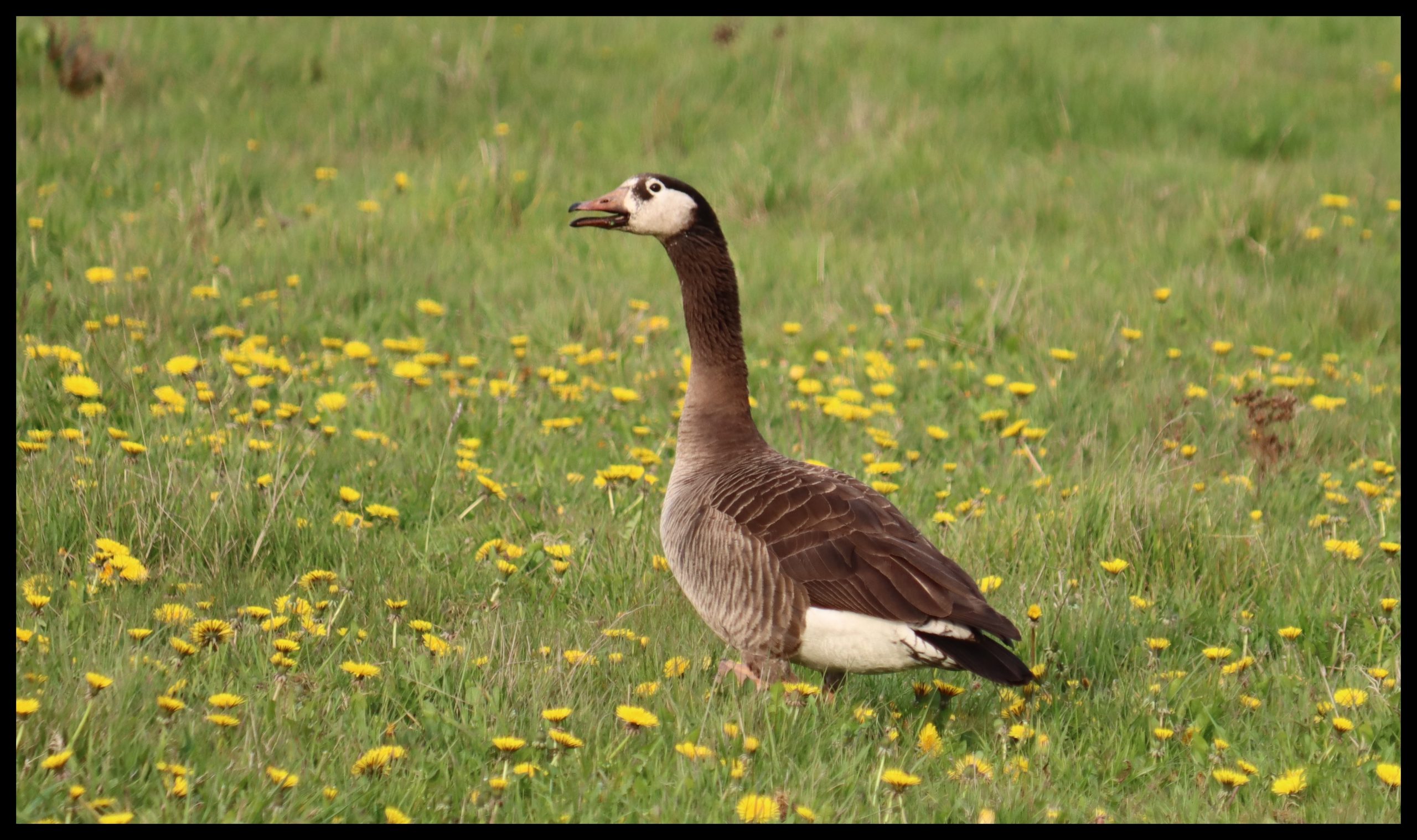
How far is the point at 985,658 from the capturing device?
369 centimetres

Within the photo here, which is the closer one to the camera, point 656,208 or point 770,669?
point 770,669

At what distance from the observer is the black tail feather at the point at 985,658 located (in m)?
3.62

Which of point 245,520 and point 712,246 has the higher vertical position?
point 712,246

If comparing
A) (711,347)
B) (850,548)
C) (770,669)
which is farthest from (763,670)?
(711,347)

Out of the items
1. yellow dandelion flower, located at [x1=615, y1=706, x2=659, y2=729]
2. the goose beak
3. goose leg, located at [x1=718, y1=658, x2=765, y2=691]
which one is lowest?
goose leg, located at [x1=718, y1=658, x2=765, y2=691]

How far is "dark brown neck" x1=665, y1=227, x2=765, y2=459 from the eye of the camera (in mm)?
4828

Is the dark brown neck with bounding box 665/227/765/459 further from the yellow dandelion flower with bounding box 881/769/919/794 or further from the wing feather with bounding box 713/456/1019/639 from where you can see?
the yellow dandelion flower with bounding box 881/769/919/794

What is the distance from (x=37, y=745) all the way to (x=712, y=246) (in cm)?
273

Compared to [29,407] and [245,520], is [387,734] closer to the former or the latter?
[245,520]

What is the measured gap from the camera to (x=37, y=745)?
10.3 ft

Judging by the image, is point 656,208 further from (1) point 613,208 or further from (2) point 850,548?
(2) point 850,548

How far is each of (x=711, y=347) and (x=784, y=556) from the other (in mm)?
1102

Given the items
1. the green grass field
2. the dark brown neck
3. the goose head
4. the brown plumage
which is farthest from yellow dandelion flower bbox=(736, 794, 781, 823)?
the brown plumage

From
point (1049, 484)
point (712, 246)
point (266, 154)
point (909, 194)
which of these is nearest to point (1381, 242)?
point (909, 194)
